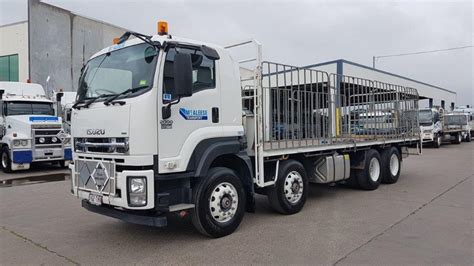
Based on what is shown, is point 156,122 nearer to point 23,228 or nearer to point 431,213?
point 23,228

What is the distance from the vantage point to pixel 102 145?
16.4 feet

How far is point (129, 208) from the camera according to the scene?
4.68 meters

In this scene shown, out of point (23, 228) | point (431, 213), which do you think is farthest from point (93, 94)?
point (431, 213)

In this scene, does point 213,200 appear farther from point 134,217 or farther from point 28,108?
point 28,108

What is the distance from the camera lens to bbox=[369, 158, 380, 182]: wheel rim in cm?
922

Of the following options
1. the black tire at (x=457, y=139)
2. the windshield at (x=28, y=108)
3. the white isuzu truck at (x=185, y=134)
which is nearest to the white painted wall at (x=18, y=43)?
the windshield at (x=28, y=108)

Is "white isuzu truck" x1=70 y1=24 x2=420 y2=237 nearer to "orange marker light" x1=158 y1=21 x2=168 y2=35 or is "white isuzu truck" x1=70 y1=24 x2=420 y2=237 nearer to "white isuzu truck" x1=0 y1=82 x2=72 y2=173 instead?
"orange marker light" x1=158 y1=21 x2=168 y2=35

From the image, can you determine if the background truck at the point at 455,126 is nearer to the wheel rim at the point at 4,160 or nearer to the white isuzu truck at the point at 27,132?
the white isuzu truck at the point at 27,132

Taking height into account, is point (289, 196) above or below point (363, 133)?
below

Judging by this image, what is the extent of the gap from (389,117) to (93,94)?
307 inches

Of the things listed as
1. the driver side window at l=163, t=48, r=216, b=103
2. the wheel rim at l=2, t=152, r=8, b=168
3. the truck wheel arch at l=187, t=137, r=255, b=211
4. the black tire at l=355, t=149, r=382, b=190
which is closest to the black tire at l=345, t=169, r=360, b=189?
the black tire at l=355, t=149, r=382, b=190

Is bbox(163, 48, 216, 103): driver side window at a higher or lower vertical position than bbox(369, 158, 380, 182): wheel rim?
higher

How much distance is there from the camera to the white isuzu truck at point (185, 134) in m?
4.71

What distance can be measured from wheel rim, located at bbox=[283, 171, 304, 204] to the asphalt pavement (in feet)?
1.02
